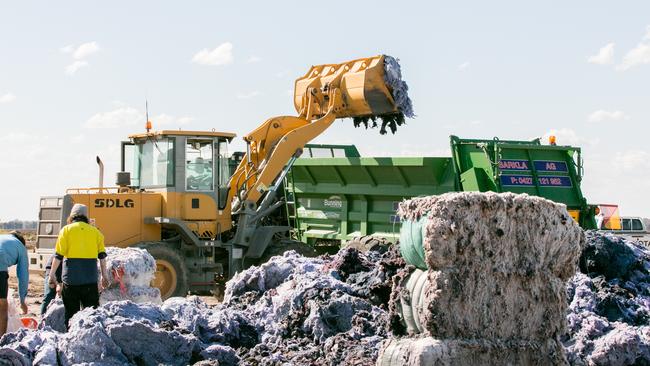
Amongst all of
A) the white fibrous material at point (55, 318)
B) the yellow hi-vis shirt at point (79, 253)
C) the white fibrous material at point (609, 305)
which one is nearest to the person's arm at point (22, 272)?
the white fibrous material at point (55, 318)

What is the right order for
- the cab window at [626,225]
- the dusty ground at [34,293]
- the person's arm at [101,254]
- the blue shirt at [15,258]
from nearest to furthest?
the person's arm at [101,254] < the blue shirt at [15,258] < the dusty ground at [34,293] < the cab window at [626,225]

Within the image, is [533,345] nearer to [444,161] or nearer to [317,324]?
[317,324]

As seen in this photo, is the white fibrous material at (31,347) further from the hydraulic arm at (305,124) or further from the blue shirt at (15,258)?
the hydraulic arm at (305,124)

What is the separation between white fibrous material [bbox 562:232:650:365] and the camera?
7.87m

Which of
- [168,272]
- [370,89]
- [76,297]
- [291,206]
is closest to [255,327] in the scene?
[76,297]

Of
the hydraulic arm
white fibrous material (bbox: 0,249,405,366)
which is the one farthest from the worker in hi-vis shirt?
the hydraulic arm

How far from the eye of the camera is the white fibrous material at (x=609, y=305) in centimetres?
787

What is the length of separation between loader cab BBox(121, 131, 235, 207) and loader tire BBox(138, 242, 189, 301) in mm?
1006

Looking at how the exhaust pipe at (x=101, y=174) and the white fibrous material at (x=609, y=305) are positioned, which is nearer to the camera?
the white fibrous material at (x=609, y=305)

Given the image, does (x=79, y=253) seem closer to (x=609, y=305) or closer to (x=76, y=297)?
(x=76, y=297)

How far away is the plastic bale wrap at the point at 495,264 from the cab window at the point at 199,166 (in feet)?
25.9

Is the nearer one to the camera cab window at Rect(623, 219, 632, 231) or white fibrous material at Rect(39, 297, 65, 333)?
white fibrous material at Rect(39, 297, 65, 333)

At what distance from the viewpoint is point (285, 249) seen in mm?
15344

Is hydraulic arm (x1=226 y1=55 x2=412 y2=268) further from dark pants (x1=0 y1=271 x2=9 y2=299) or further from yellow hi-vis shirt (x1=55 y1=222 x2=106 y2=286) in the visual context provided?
yellow hi-vis shirt (x1=55 y1=222 x2=106 y2=286)
